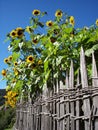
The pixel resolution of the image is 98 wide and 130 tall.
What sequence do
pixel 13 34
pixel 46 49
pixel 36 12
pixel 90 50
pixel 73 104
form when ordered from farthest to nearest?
1. pixel 36 12
2. pixel 13 34
3. pixel 46 49
4. pixel 90 50
5. pixel 73 104

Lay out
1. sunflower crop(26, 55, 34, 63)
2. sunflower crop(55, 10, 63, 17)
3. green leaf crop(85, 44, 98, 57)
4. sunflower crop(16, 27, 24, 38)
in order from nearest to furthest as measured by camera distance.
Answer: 1. green leaf crop(85, 44, 98, 57)
2. sunflower crop(26, 55, 34, 63)
3. sunflower crop(16, 27, 24, 38)
4. sunflower crop(55, 10, 63, 17)

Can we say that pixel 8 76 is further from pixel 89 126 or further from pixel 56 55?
pixel 89 126

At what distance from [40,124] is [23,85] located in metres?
1.37

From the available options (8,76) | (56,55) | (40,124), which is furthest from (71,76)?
(8,76)

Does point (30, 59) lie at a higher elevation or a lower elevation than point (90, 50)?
higher

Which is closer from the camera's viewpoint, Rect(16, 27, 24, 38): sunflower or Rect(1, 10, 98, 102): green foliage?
Rect(1, 10, 98, 102): green foliage

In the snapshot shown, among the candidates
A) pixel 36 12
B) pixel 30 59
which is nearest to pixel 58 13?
pixel 36 12

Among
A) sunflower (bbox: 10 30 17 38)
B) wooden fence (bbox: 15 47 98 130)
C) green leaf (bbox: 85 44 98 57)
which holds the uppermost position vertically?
sunflower (bbox: 10 30 17 38)

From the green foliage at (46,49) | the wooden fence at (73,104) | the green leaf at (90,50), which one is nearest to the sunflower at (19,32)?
the green foliage at (46,49)

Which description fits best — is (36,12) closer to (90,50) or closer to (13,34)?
(13,34)

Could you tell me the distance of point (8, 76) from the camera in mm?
8422

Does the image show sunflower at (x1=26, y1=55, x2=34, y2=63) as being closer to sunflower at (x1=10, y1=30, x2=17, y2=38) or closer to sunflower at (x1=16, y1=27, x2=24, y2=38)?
sunflower at (x1=16, y1=27, x2=24, y2=38)

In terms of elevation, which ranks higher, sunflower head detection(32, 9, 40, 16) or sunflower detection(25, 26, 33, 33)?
sunflower head detection(32, 9, 40, 16)

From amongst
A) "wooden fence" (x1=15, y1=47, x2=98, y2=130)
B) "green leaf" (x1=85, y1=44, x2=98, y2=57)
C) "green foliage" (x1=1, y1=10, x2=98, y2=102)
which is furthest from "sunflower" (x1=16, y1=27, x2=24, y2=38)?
"green leaf" (x1=85, y1=44, x2=98, y2=57)
